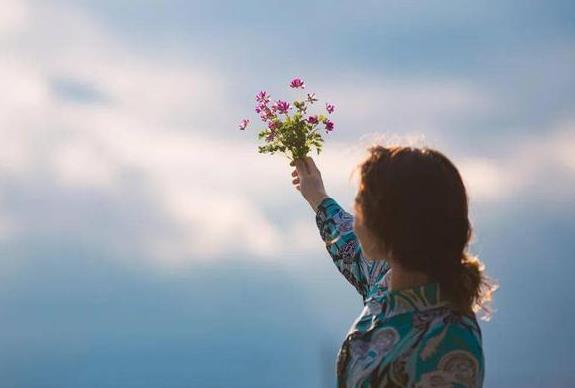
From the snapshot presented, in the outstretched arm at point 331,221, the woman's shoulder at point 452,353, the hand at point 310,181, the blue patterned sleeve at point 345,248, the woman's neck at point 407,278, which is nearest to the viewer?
the woman's shoulder at point 452,353

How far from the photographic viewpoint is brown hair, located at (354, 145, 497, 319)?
Answer: 5043 mm

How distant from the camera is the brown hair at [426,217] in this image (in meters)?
5.04

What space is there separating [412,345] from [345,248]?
381cm

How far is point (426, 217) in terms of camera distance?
5.03 metres

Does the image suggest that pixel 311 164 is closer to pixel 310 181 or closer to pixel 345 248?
pixel 310 181

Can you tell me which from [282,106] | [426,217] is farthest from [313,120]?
[426,217]

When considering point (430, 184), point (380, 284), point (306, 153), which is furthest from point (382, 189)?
point (306, 153)

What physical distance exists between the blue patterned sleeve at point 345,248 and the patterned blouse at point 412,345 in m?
2.61

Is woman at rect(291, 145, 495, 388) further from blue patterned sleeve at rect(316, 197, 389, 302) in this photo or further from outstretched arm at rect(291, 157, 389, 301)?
outstretched arm at rect(291, 157, 389, 301)

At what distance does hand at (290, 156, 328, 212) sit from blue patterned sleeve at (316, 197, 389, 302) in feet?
0.24

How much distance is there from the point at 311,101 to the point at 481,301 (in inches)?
179

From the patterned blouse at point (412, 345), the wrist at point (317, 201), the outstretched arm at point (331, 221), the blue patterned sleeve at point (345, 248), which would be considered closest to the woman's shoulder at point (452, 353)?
the patterned blouse at point (412, 345)

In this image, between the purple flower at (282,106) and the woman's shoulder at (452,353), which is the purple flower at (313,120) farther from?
the woman's shoulder at (452,353)

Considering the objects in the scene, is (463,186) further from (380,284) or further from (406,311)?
(380,284)
